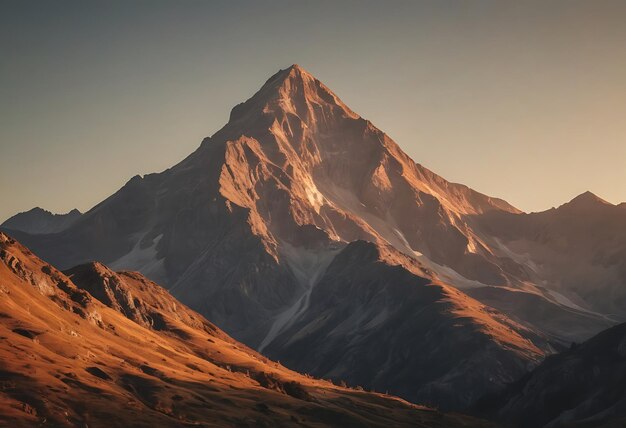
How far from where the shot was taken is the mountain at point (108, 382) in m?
112

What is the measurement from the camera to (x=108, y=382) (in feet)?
428

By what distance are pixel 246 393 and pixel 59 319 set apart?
3503 cm

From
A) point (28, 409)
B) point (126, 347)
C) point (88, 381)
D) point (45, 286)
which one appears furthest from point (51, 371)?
point (45, 286)

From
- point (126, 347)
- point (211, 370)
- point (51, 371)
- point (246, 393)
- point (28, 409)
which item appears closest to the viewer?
point (28, 409)

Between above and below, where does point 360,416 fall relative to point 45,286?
below

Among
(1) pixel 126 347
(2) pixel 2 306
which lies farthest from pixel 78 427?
(1) pixel 126 347

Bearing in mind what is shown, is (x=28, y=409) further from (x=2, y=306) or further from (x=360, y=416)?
(x=360, y=416)

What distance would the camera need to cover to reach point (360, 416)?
164 m

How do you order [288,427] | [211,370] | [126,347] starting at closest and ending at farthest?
[288,427] → [126,347] → [211,370]

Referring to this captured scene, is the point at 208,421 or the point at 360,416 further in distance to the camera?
the point at 360,416

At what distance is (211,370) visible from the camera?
603ft

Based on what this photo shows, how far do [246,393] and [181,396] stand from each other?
77.9ft

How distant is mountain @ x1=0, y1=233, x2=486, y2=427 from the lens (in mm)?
112062

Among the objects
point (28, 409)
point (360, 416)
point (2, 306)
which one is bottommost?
point (360, 416)
